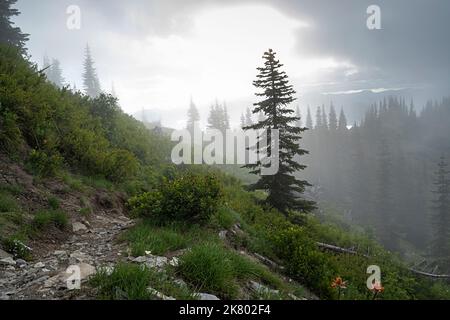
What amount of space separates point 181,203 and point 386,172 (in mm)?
76379

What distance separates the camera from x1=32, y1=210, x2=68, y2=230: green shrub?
6.45 m

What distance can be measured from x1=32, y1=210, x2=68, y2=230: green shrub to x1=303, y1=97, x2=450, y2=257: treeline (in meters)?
55.1

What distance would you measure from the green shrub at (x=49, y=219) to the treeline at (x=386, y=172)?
181 ft

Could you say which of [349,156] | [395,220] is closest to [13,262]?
[395,220]

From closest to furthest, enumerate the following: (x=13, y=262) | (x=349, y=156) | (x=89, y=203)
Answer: (x=13, y=262)
(x=89, y=203)
(x=349, y=156)

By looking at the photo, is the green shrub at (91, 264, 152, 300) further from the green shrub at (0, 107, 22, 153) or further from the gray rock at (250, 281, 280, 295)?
the green shrub at (0, 107, 22, 153)

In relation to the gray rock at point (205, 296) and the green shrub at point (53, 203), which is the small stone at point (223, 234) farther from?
the green shrub at point (53, 203)

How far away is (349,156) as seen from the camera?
10500 centimetres

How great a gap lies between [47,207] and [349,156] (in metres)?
109

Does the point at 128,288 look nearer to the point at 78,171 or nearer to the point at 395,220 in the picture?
the point at 78,171

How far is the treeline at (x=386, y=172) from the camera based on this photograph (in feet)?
212

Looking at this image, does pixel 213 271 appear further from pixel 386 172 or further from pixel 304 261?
pixel 386 172

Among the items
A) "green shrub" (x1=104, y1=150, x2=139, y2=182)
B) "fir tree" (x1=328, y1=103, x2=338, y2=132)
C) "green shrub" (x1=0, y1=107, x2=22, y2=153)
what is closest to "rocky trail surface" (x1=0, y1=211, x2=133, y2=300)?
"green shrub" (x1=0, y1=107, x2=22, y2=153)

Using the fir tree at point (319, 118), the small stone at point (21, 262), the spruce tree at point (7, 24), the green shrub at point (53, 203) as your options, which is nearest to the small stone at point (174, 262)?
the small stone at point (21, 262)
